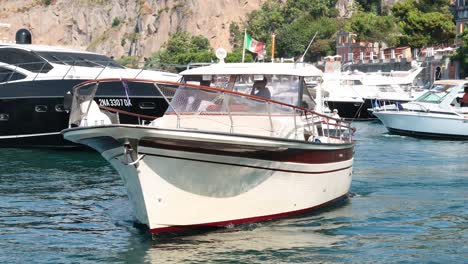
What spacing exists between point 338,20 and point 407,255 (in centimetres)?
12808

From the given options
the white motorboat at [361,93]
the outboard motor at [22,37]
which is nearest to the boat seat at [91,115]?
the outboard motor at [22,37]

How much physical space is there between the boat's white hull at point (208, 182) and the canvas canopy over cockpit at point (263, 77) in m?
1.81

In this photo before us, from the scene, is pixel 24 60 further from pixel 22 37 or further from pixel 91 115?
pixel 91 115

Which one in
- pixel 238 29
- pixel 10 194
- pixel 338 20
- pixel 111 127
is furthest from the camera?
pixel 238 29

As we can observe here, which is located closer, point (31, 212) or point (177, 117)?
point (177, 117)

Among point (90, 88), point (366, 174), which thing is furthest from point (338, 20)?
point (90, 88)

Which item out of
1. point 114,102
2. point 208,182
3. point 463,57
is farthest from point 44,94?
point 463,57

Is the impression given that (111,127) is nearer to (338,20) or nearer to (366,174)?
(366,174)

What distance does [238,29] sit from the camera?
16375cm

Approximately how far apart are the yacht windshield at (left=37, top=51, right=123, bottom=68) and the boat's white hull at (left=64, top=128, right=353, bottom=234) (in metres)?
16.4

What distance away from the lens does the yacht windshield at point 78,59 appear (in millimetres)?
31656

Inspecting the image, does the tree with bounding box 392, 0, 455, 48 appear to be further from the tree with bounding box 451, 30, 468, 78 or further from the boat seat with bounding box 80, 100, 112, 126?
the boat seat with bounding box 80, 100, 112, 126

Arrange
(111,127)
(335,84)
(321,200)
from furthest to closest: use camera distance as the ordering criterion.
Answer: (335,84) → (321,200) → (111,127)

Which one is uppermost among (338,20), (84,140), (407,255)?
(338,20)
